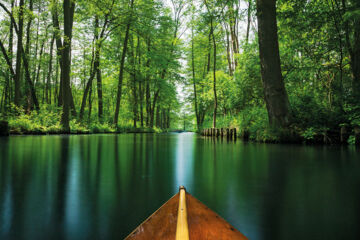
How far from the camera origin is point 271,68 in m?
7.52

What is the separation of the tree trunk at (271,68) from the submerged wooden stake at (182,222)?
281 inches

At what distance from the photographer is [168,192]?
1.70m

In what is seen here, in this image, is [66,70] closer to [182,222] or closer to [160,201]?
[160,201]

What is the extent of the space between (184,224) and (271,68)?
7.70 m

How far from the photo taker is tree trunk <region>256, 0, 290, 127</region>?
290 inches

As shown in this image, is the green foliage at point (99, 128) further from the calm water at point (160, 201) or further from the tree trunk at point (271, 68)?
the calm water at point (160, 201)

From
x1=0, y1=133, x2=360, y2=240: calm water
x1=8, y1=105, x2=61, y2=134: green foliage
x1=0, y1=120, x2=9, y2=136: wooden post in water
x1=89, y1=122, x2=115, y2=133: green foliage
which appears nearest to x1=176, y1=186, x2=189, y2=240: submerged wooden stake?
x1=0, y1=133, x2=360, y2=240: calm water

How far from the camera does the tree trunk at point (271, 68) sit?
7.36m

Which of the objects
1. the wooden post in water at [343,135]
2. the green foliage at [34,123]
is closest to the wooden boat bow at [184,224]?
the wooden post in water at [343,135]

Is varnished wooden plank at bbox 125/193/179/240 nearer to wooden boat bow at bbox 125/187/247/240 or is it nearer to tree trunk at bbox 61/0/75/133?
wooden boat bow at bbox 125/187/247/240

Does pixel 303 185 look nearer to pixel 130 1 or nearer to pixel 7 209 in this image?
pixel 7 209

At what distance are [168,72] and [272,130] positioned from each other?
20334 mm

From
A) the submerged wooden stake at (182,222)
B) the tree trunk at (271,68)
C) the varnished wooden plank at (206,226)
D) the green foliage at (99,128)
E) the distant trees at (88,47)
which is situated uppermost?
the distant trees at (88,47)

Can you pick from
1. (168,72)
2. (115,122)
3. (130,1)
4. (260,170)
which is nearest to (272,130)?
(260,170)
